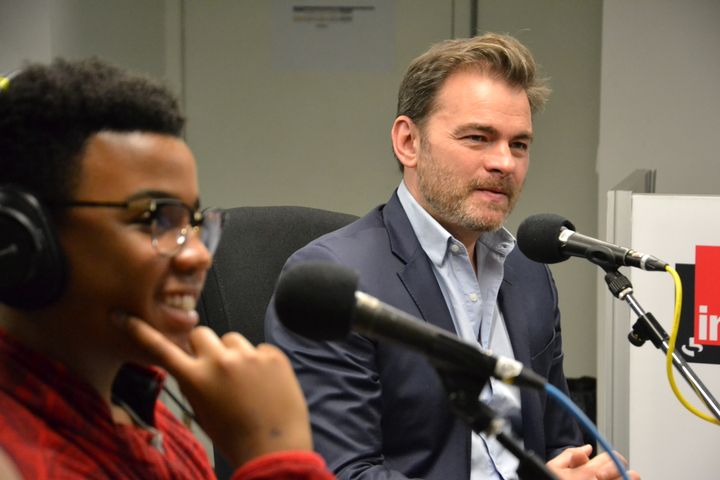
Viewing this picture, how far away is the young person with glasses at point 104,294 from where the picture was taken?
32.0 inches

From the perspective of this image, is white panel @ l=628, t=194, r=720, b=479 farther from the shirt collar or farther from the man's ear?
the man's ear

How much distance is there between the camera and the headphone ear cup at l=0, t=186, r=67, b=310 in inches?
31.6

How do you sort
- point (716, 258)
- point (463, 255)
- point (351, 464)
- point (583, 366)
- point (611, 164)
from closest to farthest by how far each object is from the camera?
1. point (351, 464)
2. point (463, 255)
3. point (716, 258)
4. point (611, 164)
5. point (583, 366)

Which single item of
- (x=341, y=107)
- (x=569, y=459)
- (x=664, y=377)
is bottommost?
(x=664, y=377)

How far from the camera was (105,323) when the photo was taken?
867 millimetres

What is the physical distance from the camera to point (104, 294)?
858mm

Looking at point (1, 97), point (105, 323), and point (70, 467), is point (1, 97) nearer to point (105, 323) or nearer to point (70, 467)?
point (105, 323)

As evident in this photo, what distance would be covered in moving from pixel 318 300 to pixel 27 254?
260 mm

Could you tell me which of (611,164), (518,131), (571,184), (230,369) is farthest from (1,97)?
(571,184)

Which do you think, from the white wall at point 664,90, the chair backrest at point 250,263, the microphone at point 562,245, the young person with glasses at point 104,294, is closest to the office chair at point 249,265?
the chair backrest at point 250,263

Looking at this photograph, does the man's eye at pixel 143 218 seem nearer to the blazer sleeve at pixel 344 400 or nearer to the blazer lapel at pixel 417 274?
the blazer sleeve at pixel 344 400

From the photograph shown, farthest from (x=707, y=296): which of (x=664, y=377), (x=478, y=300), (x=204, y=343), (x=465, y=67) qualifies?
(x=204, y=343)

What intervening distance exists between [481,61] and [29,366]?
125cm

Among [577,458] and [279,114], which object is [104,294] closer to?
[577,458]
